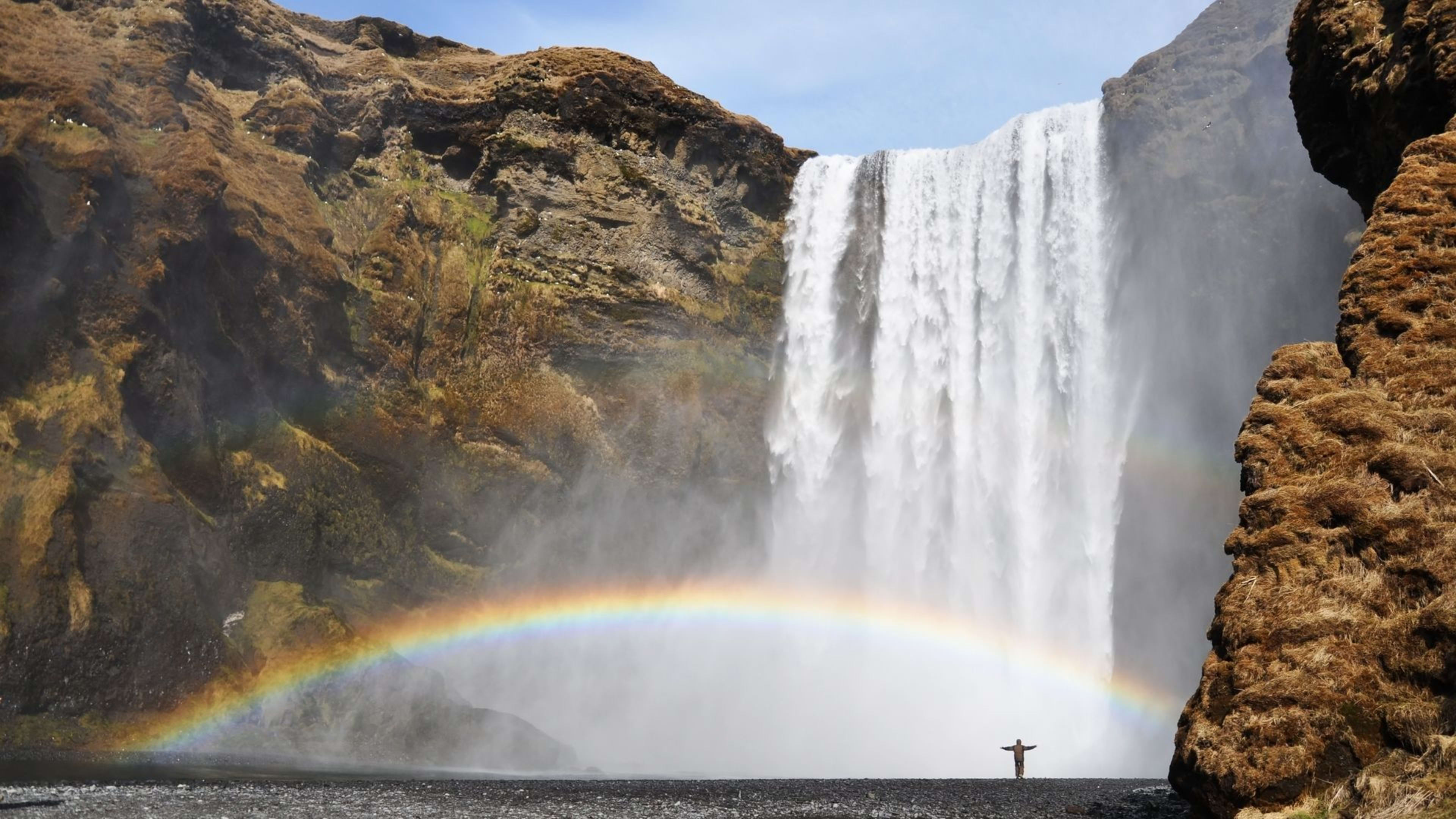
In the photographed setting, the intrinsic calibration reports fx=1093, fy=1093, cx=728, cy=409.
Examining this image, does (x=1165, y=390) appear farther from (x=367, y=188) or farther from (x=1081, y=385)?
(x=367, y=188)

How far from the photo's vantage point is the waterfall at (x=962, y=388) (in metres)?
40.6

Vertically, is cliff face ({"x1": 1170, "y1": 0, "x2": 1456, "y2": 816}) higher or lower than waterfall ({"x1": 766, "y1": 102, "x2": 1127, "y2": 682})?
lower

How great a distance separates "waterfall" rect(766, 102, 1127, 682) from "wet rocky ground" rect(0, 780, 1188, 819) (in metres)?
18.2

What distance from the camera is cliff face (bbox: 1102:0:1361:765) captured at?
37.5 m

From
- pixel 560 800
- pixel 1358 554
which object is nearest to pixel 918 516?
pixel 560 800

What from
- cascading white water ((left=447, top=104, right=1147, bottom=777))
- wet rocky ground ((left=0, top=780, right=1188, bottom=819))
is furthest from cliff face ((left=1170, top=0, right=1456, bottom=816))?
cascading white water ((left=447, top=104, right=1147, bottom=777))

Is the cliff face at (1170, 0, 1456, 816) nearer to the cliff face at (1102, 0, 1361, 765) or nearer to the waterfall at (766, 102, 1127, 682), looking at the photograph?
the cliff face at (1102, 0, 1361, 765)

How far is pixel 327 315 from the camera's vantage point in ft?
129

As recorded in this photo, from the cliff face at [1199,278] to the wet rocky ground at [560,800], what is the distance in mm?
16404

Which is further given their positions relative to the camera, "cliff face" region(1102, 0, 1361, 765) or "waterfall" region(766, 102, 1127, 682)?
"waterfall" region(766, 102, 1127, 682)

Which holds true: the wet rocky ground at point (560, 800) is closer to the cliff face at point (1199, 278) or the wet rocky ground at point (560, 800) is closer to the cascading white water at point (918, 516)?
the cascading white water at point (918, 516)

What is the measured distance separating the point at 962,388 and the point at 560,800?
28.5 m

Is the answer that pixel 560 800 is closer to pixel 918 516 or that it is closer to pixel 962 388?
pixel 918 516

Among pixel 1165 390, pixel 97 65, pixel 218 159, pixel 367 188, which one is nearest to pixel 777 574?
pixel 1165 390
